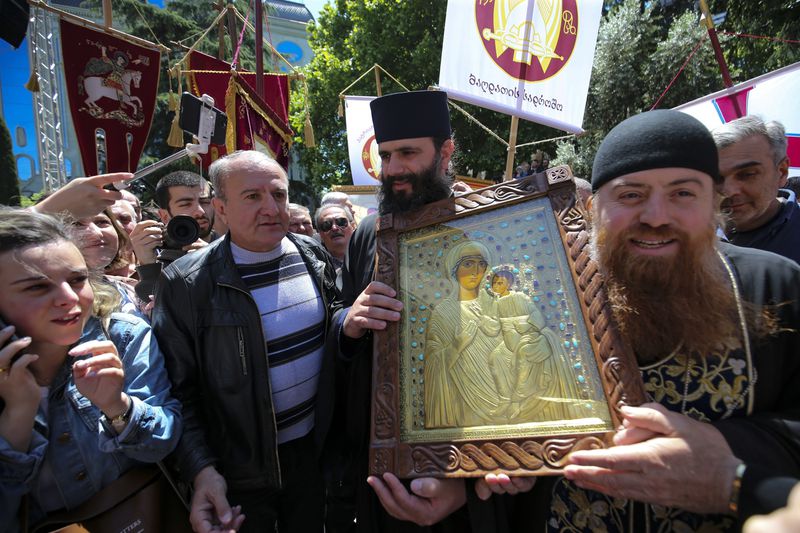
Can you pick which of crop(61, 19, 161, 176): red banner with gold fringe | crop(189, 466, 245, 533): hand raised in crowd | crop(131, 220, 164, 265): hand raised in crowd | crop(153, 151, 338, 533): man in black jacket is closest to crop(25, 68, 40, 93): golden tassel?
crop(61, 19, 161, 176): red banner with gold fringe

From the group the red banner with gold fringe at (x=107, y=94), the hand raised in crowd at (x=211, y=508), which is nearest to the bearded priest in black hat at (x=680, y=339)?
the hand raised in crowd at (x=211, y=508)

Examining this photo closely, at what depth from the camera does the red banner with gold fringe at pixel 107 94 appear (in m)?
5.14

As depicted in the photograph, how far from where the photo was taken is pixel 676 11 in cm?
1530

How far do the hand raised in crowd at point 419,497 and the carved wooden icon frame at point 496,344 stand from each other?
4cm

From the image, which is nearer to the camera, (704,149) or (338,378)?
(704,149)

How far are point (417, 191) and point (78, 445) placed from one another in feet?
5.87

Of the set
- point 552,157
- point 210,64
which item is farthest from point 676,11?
point 210,64

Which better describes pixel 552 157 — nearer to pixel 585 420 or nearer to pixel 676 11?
pixel 676 11

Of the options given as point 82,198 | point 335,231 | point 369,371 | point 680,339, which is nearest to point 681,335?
point 680,339

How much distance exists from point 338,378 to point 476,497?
851 mm

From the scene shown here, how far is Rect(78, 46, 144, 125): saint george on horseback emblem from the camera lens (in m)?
5.16

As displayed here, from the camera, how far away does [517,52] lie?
438cm

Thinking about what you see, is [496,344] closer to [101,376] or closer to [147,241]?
[101,376]

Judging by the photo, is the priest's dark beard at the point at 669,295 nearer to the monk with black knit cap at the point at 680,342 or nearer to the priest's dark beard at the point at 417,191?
the monk with black knit cap at the point at 680,342
